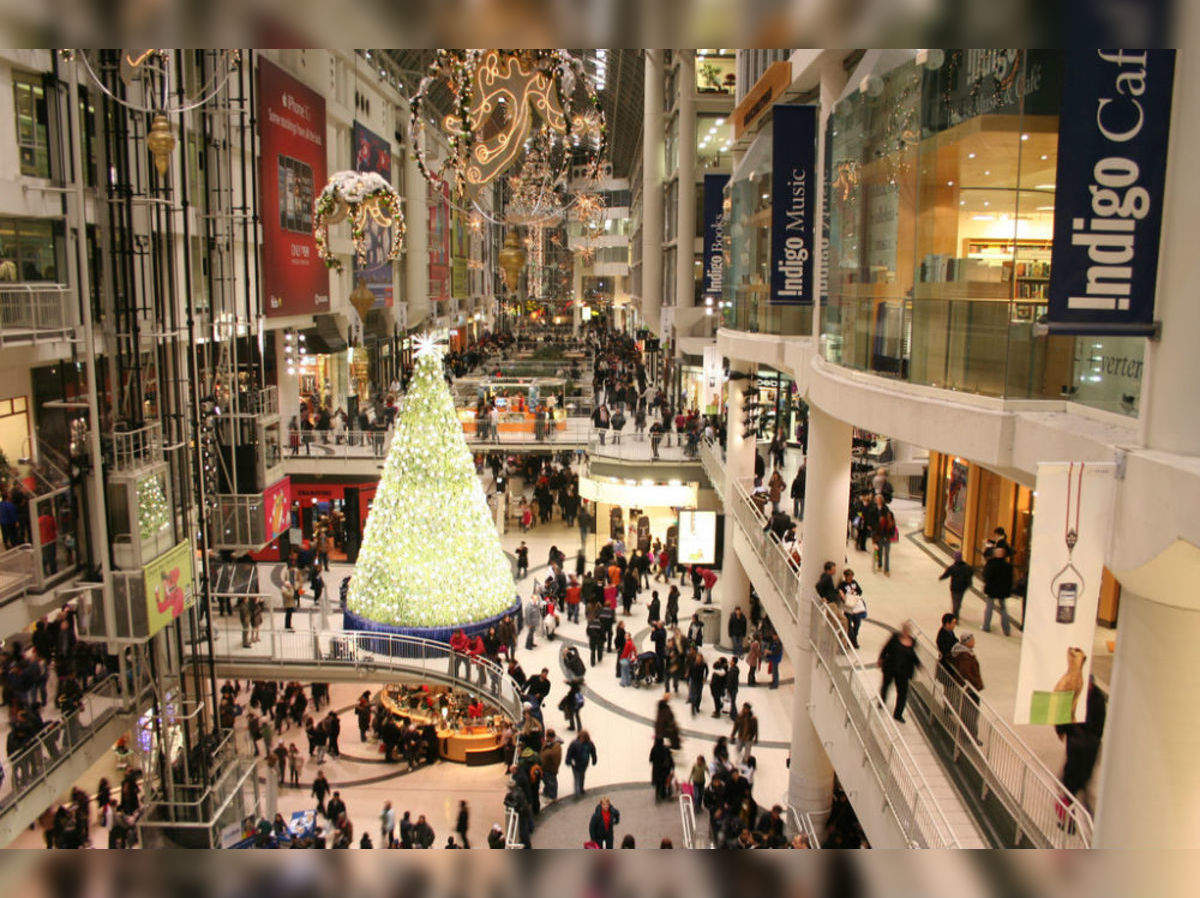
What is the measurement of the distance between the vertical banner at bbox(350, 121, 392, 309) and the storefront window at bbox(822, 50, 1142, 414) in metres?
26.9

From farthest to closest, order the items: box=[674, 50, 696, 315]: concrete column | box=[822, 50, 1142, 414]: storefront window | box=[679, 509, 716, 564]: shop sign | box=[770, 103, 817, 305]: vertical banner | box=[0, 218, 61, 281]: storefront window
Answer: box=[674, 50, 696, 315]: concrete column, box=[679, 509, 716, 564]: shop sign, box=[0, 218, 61, 281]: storefront window, box=[770, 103, 817, 305]: vertical banner, box=[822, 50, 1142, 414]: storefront window

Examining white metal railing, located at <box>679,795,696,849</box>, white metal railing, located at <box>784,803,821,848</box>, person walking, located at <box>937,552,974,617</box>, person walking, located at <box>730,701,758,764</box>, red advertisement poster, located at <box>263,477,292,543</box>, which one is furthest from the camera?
red advertisement poster, located at <box>263,477,292,543</box>

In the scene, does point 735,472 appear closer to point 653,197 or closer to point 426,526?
point 426,526

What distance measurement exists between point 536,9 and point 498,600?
1838 centimetres

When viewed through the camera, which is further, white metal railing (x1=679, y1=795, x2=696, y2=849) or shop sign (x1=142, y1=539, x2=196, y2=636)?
shop sign (x1=142, y1=539, x2=196, y2=636)

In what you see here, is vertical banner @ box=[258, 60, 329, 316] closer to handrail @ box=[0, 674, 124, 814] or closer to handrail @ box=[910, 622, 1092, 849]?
handrail @ box=[0, 674, 124, 814]

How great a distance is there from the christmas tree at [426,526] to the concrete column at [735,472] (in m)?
5.87

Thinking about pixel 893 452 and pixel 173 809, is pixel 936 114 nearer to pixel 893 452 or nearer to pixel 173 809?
pixel 173 809

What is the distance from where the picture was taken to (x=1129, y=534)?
4793 mm

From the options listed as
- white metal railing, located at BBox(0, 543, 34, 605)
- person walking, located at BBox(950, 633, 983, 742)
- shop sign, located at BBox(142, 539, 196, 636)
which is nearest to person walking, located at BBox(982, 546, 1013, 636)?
person walking, located at BBox(950, 633, 983, 742)

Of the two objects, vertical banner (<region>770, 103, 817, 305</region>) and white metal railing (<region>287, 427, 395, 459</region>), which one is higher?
Result: vertical banner (<region>770, 103, 817, 305</region>)

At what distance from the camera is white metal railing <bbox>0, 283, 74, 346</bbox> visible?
12336 millimetres

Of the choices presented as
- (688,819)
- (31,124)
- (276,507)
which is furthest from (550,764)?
(31,124)

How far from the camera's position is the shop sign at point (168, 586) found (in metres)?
13.0
